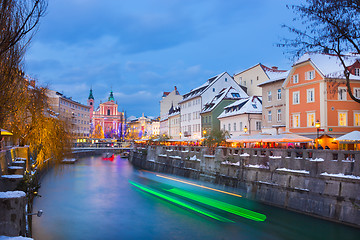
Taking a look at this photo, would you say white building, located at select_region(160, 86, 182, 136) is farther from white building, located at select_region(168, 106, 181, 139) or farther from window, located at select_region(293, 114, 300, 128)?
window, located at select_region(293, 114, 300, 128)

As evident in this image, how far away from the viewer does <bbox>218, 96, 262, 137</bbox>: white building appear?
162 feet

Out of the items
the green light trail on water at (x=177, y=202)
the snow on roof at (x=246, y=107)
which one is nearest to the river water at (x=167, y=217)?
the green light trail on water at (x=177, y=202)

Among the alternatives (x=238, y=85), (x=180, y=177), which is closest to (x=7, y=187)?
(x=180, y=177)

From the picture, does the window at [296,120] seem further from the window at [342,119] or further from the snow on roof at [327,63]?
the snow on roof at [327,63]

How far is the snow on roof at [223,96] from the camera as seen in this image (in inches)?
2424

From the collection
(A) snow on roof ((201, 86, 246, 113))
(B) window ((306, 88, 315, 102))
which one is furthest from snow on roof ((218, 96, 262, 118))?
(B) window ((306, 88, 315, 102))

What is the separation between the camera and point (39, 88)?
3300cm

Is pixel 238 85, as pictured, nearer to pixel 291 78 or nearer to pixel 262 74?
pixel 262 74

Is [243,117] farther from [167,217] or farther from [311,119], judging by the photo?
[167,217]

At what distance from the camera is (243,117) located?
166ft

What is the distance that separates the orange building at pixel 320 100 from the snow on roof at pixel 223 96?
915 inches

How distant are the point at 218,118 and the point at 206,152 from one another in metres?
23.0

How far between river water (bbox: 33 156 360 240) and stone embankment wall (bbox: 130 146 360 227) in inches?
28.1

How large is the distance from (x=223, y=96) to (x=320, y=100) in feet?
93.6
